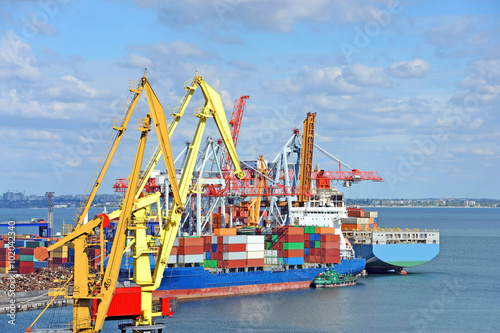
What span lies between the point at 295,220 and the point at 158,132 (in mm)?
40981

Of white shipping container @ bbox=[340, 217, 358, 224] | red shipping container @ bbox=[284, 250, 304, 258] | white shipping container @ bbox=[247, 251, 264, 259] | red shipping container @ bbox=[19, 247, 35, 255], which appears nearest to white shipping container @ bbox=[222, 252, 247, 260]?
white shipping container @ bbox=[247, 251, 264, 259]

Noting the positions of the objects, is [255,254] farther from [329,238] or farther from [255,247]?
[329,238]

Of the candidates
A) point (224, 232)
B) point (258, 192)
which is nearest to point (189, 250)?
point (224, 232)

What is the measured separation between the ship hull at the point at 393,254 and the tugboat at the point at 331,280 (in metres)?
8.20

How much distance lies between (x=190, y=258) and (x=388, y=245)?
25.0 m

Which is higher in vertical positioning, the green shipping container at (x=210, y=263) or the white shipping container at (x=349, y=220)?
the white shipping container at (x=349, y=220)

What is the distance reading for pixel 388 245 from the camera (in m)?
71.6

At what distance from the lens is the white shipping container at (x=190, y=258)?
5250 cm

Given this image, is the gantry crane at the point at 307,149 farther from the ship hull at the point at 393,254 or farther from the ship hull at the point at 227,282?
the ship hull at the point at 227,282

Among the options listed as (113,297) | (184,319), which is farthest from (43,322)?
(113,297)

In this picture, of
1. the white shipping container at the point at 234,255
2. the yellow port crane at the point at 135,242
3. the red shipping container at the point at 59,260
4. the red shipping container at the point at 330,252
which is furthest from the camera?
the red shipping container at the point at 330,252

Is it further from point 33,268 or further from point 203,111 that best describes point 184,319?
point 33,268

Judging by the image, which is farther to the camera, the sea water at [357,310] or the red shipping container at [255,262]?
the red shipping container at [255,262]

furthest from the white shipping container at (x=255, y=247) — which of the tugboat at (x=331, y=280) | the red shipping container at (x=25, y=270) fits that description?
the red shipping container at (x=25, y=270)
